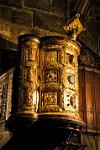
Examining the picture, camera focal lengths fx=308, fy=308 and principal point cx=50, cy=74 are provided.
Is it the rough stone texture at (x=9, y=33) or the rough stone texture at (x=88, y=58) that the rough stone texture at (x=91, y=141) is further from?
the rough stone texture at (x=9, y=33)

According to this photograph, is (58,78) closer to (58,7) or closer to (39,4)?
(39,4)

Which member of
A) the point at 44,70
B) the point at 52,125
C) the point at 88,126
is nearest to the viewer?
the point at 52,125

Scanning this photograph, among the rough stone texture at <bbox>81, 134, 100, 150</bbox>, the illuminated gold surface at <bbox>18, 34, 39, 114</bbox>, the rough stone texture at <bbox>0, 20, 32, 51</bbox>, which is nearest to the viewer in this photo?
the illuminated gold surface at <bbox>18, 34, 39, 114</bbox>

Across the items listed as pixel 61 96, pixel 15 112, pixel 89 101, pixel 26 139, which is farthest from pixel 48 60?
pixel 89 101

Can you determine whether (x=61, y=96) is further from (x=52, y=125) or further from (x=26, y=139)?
(x=26, y=139)

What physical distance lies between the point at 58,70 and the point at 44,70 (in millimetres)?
375

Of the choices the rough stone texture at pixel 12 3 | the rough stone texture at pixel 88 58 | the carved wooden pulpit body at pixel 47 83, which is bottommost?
the carved wooden pulpit body at pixel 47 83

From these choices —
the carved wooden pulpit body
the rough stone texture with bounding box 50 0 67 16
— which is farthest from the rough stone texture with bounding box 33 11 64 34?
the carved wooden pulpit body

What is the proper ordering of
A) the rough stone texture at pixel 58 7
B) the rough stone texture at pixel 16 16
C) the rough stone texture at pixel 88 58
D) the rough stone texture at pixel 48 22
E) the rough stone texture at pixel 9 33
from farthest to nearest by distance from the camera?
the rough stone texture at pixel 58 7 → the rough stone texture at pixel 88 58 → the rough stone texture at pixel 48 22 → the rough stone texture at pixel 16 16 → the rough stone texture at pixel 9 33

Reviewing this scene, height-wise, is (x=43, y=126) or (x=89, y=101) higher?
(x=89, y=101)

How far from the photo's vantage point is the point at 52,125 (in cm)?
769

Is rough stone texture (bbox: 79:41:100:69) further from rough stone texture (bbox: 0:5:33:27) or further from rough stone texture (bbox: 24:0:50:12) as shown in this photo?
rough stone texture (bbox: 0:5:33:27)

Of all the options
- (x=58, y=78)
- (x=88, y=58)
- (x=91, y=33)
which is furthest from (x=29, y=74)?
(x=91, y=33)

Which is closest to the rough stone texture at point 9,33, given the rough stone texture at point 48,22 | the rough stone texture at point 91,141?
the rough stone texture at point 48,22
